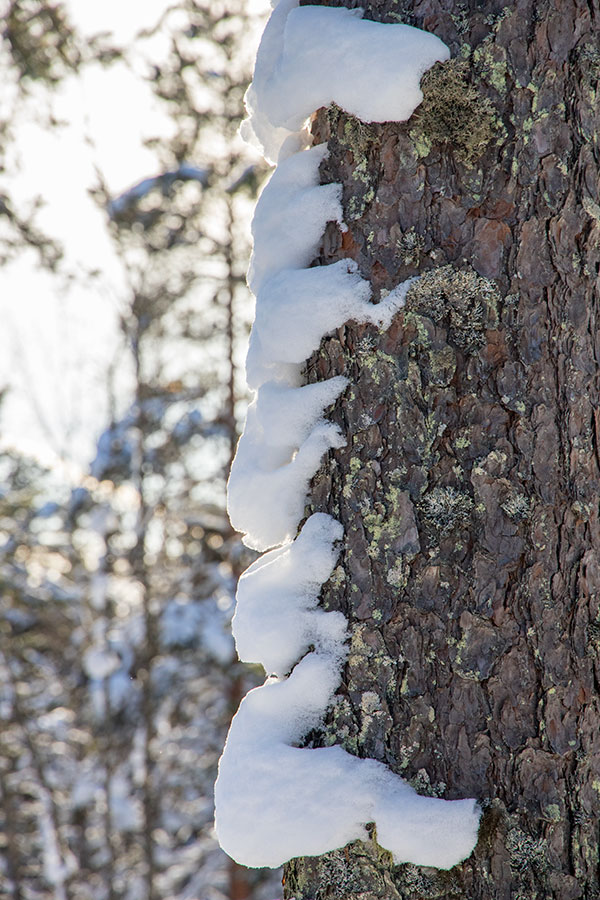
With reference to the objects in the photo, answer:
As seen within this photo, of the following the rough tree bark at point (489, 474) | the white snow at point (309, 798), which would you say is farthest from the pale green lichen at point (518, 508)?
the white snow at point (309, 798)

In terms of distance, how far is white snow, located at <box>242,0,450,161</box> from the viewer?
98 centimetres

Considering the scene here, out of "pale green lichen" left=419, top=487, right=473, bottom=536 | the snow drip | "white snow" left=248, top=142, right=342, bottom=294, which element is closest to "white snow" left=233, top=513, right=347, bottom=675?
the snow drip

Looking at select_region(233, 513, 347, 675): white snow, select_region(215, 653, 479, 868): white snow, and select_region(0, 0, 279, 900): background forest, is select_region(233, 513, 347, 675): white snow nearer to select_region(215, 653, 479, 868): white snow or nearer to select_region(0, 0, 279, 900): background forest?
select_region(215, 653, 479, 868): white snow

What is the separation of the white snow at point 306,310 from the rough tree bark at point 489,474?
3cm

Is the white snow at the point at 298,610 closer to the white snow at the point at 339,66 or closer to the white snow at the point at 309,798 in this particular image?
the white snow at the point at 309,798

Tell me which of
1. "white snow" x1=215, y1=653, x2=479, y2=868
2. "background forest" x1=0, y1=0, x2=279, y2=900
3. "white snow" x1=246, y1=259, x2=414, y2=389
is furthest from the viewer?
"background forest" x1=0, y1=0, x2=279, y2=900

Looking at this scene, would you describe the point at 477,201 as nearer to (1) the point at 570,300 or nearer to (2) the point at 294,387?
(1) the point at 570,300

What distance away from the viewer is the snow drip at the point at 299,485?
94 cm

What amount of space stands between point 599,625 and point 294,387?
56cm

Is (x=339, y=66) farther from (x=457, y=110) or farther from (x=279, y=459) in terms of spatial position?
(x=279, y=459)

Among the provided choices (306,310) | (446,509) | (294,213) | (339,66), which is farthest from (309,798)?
(339,66)

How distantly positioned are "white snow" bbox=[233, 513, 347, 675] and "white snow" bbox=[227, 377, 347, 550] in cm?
6

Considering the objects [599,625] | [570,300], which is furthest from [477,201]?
[599,625]

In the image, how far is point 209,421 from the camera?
6852 millimetres
